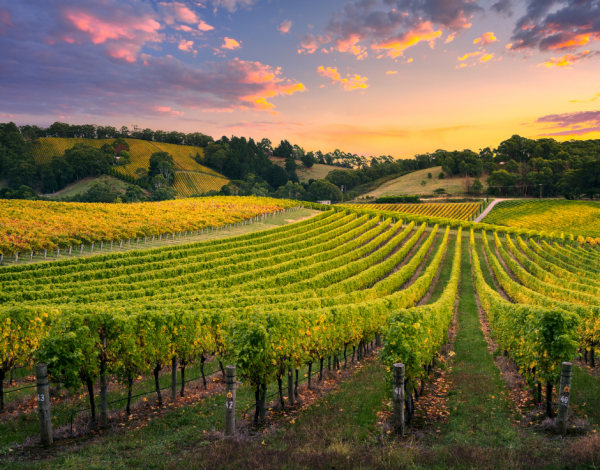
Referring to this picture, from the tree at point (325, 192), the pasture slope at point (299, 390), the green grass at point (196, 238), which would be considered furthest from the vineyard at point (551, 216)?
the pasture slope at point (299, 390)

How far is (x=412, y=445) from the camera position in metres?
8.01

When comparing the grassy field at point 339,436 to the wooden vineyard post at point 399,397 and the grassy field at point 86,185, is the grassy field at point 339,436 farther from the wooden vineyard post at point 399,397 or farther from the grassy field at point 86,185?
the grassy field at point 86,185

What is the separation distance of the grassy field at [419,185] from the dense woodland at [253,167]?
17.7ft

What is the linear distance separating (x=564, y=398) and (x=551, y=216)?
326ft

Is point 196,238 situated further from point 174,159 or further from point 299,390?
point 174,159

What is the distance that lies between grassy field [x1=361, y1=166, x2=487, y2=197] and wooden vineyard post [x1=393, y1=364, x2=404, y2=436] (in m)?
127

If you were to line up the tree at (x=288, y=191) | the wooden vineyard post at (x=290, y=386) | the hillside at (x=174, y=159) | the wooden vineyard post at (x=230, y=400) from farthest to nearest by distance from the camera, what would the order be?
the tree at (x=288, y=191)
the hillside at (x=174, y=159)
the wooden vineyard post at (x=290, y=386)
the wooden vineyard post at (x=230, y=400)

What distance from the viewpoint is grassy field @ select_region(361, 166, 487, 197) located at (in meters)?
131

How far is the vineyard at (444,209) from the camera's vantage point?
320 feet

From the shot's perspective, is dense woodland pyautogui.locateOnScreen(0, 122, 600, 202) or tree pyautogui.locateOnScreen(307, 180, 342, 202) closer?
dense woodland pyautogui.locateOnScreen(0, 122, 600, 202)

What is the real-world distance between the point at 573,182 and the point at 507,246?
64948 mm

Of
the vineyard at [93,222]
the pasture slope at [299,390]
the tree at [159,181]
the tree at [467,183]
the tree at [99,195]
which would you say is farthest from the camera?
the tree at [159,181]

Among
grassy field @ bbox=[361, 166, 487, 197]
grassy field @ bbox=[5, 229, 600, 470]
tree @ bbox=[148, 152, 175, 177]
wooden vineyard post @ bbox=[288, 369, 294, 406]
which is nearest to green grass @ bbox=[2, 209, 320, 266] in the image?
grassy field @ bbox=[5, 229, 600, 470]

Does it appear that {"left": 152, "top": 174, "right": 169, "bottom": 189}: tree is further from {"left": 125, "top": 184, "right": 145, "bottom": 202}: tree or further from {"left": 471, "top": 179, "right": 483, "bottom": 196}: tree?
{"left": 471, "top": 179, "right": 483, "bottom": 196}: tree
